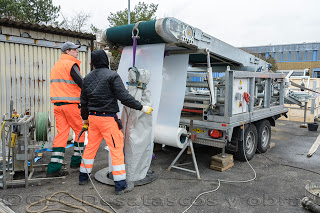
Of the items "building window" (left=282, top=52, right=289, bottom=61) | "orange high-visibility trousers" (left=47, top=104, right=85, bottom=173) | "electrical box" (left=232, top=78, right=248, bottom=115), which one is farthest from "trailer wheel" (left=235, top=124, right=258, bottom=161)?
"building window" (left=282, top=52, right=289, bottom=61)

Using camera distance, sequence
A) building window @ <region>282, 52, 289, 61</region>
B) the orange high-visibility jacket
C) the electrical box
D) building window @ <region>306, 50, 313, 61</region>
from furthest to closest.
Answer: building window @ <region>282, 52, 289, 61</region>
building window @ <region>306, 50, 313, 61</region>
the electrical box
the orange high-visibility jacket

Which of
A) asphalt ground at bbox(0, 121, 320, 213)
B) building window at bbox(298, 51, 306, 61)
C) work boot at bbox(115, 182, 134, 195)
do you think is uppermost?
building window at bbox(298, 51, 306, 61)

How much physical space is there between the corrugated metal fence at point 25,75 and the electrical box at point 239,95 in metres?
4.30

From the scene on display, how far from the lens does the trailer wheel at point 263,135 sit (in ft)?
20.3

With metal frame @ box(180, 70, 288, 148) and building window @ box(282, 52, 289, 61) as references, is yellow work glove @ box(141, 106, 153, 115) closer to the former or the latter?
metal frame @ box(180, 70, 288, 148)

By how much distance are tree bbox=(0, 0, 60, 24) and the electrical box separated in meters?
17.7

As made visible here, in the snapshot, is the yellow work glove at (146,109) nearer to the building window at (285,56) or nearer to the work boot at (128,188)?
the work boot at (128,188)

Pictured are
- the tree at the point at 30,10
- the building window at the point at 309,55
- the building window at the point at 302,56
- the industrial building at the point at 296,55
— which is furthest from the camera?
the building window at the point at 302,56

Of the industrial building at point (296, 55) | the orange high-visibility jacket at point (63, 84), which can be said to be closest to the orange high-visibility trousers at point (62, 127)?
the orange high-visibility jacket at point (63, 84)

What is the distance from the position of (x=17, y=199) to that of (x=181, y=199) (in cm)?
213

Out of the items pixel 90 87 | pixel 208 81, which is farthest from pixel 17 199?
pixel 208 81

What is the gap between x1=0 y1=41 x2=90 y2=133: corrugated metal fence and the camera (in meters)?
6.05

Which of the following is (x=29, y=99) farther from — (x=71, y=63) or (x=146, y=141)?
(x=146, y=141)

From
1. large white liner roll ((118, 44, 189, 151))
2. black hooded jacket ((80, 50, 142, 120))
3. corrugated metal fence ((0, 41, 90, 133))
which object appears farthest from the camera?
corrugated metal fence ((0, 41, 90, 133))
